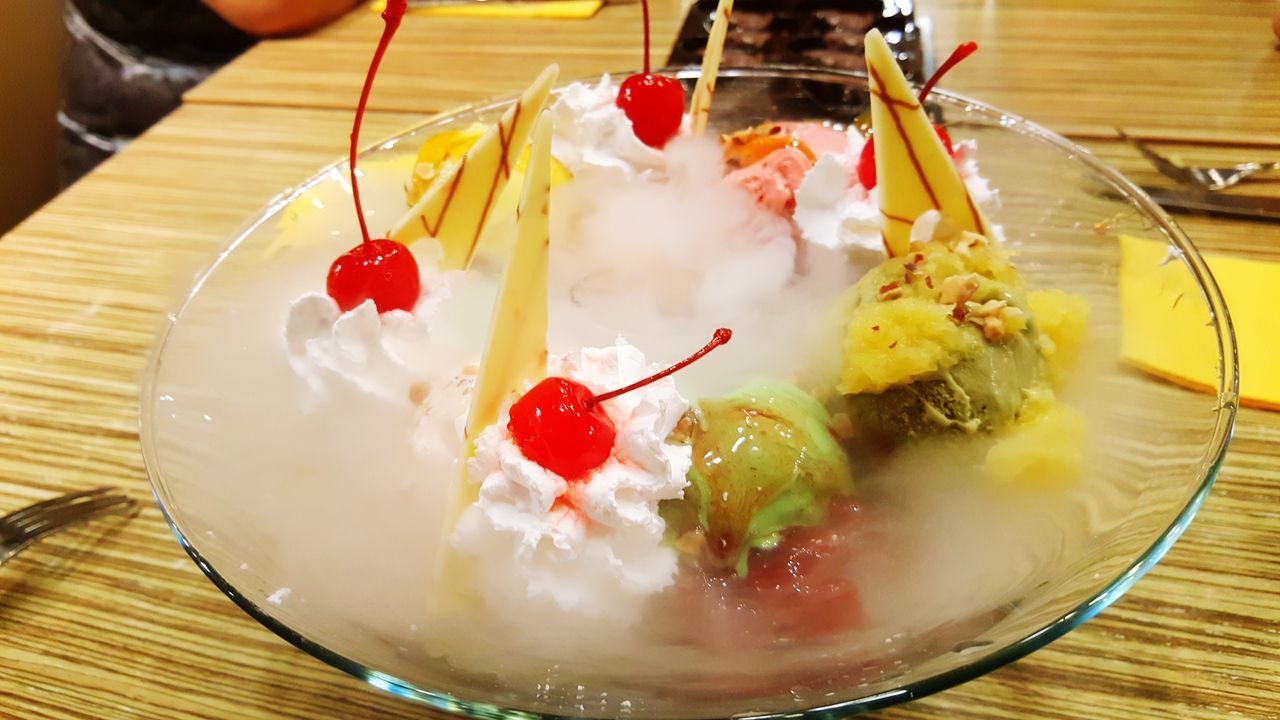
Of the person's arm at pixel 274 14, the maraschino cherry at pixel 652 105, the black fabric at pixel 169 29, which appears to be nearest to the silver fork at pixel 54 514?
the maraschino cherry at pixel 652 105

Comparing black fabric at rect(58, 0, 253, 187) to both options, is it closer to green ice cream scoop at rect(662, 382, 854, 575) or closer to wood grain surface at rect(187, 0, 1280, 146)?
wood grain surface at rect(187, 0, 1280, 146)

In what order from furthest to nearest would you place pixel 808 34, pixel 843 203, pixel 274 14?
pixel 274 14
pixel 808 34
pixel 843 203

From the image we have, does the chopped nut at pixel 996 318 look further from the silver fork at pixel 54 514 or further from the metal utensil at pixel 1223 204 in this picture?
the silver fork at pixel 54 514

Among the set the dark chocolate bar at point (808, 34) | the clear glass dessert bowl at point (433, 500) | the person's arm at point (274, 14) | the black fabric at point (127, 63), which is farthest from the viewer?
the black fabric at point (127, 63)

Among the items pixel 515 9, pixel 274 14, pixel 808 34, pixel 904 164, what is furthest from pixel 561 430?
pixel 274 14

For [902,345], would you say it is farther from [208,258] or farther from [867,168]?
[208,258]

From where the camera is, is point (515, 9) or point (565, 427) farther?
point (515, 9)

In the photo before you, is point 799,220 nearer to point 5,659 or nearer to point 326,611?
point 326,611
